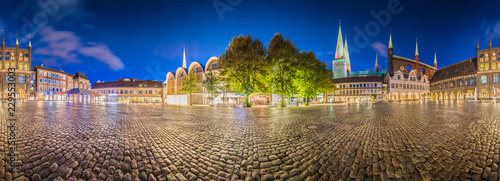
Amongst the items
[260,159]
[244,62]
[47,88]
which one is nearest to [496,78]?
[244,62]

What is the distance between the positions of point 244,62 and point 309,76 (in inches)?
445

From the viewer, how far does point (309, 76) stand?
31047mm

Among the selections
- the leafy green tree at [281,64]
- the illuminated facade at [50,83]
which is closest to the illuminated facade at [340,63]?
the leafy green tree at [281,64]

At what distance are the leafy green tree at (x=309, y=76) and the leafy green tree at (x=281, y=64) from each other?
1311mm

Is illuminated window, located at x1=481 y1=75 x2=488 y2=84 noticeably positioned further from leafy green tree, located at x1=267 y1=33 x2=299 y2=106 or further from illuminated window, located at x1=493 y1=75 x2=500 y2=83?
leafy green tree, located at x1=267 y1=33 x2=299 y2=106

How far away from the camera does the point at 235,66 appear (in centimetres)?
2683

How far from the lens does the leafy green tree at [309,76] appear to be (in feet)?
97.6

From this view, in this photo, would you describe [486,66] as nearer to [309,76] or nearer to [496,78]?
[496,78]

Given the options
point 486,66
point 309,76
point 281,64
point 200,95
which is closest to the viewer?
point 281,64

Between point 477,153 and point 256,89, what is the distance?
25583 mm

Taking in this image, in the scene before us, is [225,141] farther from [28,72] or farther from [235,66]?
[28,72]

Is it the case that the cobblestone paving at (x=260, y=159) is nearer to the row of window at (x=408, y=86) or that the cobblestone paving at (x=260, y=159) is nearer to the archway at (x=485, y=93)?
the row of window at (x=408, y=86)

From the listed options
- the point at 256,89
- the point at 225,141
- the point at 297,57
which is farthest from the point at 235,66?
the point at 225,141

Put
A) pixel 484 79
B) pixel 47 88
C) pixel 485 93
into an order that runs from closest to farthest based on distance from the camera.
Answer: pixel 485 93
pixel 484 79
pixel 47 88
